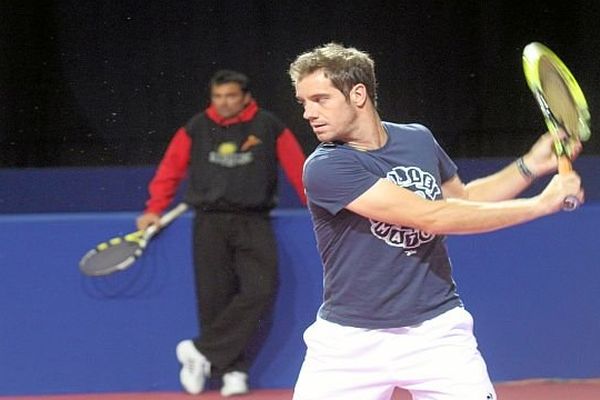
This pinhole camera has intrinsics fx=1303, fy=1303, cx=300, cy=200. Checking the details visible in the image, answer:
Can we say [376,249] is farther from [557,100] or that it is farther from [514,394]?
[514,394]

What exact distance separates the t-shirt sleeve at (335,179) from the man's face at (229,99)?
2.74m

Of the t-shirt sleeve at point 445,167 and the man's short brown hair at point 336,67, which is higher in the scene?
the man's short brown hair at point 336,67

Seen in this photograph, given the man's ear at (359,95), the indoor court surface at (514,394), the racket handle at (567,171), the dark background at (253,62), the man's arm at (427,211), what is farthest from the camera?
the dark background at (253,62)

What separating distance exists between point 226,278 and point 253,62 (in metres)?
Answer: 5.27

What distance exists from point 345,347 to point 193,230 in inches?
108

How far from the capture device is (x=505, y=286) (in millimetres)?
6602

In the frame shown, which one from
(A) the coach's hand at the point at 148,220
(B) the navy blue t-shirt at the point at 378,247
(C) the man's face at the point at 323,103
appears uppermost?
(C) the man's face at the point at 323,103

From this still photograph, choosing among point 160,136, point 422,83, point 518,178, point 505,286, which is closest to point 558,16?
point 422,83

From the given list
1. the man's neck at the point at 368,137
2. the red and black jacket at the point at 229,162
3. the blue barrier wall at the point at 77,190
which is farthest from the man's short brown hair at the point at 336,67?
the blue barrier wall at the point at 77,190

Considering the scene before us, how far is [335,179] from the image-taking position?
3.83m

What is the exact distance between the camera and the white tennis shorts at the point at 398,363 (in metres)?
3.84

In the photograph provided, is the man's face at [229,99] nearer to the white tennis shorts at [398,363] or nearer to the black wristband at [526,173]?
the black wristband at [526,173]

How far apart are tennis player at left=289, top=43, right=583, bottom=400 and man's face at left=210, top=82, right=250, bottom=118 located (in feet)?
8.80

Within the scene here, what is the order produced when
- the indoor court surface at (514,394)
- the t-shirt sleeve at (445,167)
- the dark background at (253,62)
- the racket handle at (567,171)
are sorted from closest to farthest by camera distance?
1. the racket handle at (567,171)
2. the t-shirt sleeve at (445,167)
3. the indoor court surface at (514,394)
4. the dark background at (253,62)
